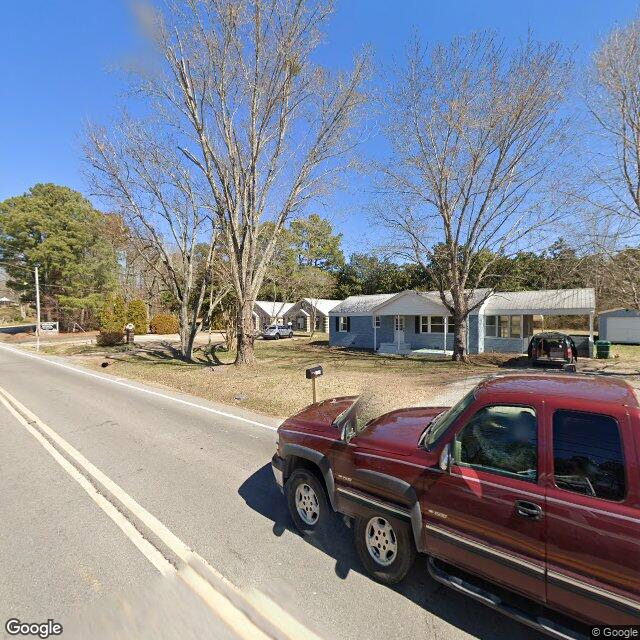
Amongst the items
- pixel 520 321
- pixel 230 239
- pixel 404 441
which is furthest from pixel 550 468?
pixel 520 321

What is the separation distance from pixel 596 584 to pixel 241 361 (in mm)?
14597

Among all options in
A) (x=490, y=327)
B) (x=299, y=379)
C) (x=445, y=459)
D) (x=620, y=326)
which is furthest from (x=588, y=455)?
(x=620, y=326)

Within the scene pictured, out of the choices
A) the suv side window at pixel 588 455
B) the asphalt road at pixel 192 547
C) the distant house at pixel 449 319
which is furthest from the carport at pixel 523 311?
the suv side window at pixel 588 455

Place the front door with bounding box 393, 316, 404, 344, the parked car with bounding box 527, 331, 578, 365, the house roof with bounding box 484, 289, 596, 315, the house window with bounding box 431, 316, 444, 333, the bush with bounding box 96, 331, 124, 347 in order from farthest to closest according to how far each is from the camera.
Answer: the bush with bounding box 96, 331, 124, 347 → the front door with bounding box 393, 316, 404, 344 → the house window with bounding box 431, 316, 444, 333 → the house roof with bounding box 484, 289, 596, 315 → the parked car with bounding box 527, 331, 578, 365

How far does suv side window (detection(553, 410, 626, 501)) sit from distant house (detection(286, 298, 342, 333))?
132 feet

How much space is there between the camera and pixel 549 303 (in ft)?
71.7

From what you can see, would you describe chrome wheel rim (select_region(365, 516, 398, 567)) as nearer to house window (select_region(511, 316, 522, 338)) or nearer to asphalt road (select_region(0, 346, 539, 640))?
asphalt road (select_region(0, 346, 539, 640))

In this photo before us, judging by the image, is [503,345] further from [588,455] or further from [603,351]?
[588,455]

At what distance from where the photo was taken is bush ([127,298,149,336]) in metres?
44.7

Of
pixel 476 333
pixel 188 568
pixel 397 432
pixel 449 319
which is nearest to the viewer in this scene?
pixel 188 568

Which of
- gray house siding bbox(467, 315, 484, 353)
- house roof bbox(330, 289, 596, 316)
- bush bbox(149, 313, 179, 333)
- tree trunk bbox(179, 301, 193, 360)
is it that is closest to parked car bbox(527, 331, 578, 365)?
house roof bbox(330, 289, 596, 316)

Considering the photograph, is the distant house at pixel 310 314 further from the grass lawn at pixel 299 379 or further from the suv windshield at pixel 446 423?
the suv windshield at pixel 446 423

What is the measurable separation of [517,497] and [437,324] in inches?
947

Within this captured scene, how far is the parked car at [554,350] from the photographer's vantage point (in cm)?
1706
